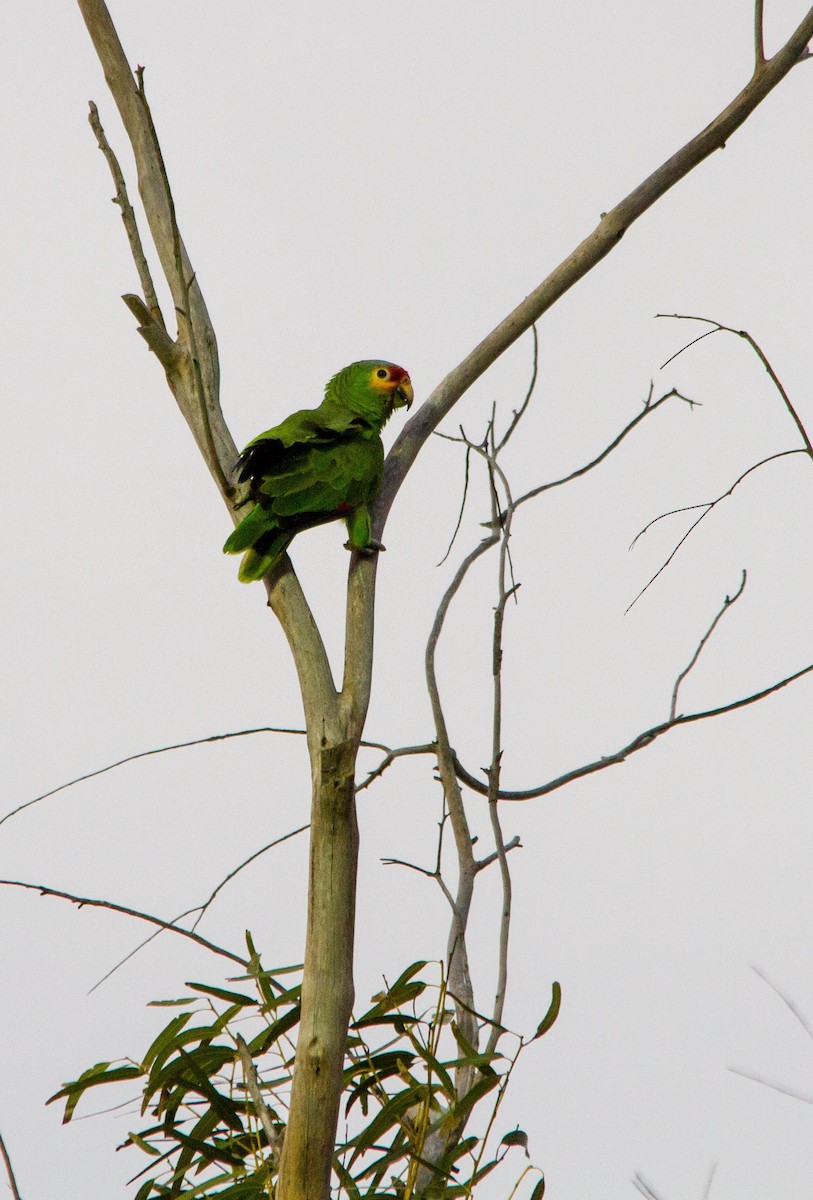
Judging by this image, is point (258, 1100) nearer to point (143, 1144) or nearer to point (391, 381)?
point (143, 1144)

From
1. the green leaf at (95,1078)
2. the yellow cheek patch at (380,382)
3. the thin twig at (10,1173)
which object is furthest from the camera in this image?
the yellow cheek patch at (380,382)

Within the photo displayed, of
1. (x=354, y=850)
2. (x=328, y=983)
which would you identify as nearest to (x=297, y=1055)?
(x=328, y=983)

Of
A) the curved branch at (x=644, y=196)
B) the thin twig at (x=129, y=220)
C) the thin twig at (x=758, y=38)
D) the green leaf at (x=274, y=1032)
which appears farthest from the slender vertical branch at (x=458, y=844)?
the thin twig at (x=758, y=38)

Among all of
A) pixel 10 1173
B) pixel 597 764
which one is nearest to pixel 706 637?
pixel 597 764

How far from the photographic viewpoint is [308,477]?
239 centimetres

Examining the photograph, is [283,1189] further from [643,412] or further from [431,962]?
[643,412]

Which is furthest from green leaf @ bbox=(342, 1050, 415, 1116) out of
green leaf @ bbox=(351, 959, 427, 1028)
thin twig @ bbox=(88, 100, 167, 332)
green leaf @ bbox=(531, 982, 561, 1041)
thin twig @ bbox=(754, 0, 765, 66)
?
thin twig @ bbox=(754, 0, 765, 66)

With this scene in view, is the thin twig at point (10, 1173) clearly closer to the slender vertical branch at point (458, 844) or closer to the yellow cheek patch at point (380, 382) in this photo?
the slender vertical branch at point (458, 844)

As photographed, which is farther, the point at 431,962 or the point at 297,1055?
the point at 431,962

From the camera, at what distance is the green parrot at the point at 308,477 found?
2092mm

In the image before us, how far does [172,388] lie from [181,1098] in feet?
4.12

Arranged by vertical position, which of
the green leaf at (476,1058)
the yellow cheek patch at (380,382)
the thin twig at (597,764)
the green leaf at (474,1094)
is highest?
the yellow cheek patch at (380,382)

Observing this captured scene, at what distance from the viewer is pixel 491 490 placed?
7.16 ft

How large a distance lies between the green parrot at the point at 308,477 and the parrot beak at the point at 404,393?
12 cm
